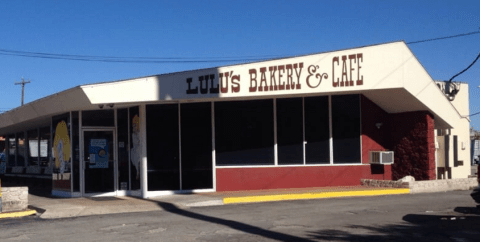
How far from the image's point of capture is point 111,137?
61.4ft

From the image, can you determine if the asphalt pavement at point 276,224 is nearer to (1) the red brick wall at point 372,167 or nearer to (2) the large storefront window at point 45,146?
(1) the red brick wall at point 372,167

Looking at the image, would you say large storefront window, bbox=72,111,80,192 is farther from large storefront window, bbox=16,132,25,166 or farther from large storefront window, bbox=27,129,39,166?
large storefront window, bbox=16,132,25,166

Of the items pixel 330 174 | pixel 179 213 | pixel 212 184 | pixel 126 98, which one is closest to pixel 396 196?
pixel 330 174

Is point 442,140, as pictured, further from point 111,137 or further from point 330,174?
point 111,137

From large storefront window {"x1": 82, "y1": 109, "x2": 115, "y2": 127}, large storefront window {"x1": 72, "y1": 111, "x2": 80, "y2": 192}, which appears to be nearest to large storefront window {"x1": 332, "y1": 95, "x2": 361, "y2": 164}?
large storefront window {"x1": 82, "y1": 109, "x2": 115, "y2": 127}

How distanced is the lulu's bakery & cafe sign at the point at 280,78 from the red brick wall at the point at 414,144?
324 cm

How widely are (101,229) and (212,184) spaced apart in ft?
24.3

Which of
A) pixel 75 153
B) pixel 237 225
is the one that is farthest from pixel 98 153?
pixel 237 225

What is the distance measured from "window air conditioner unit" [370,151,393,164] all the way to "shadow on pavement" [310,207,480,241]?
7.57m

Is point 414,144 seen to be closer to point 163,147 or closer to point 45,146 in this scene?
point 163,147

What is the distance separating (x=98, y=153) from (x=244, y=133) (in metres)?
4.75

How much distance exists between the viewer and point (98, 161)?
18344mm

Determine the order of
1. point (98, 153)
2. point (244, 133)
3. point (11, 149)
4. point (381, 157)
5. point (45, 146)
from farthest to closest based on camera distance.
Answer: point (11, 149) → point (45, 146) → point (381, 157) → point (244, 133) → point (98, 153)

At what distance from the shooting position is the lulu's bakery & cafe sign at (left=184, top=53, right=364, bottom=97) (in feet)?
55.8
